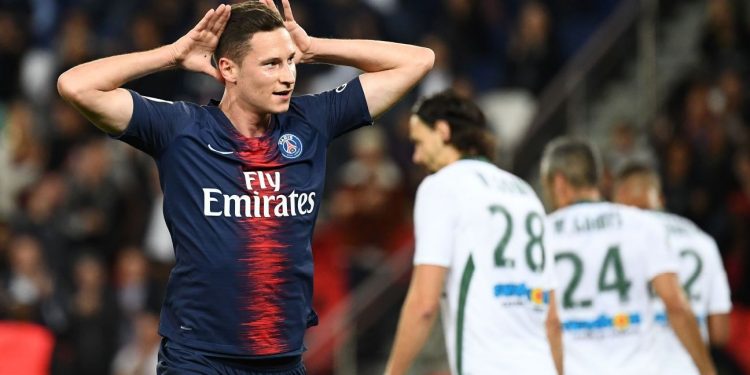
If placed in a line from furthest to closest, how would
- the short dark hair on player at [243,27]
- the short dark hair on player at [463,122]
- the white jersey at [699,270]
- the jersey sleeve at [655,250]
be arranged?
the white jersey at [699,270] → the jersey sleeve at [655,250] → the short dark hair on player at [463,122] → the short dark hair on player at [243,27]

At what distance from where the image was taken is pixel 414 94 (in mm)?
13898

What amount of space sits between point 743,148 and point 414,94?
12.2 feet

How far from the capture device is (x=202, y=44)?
4.82m

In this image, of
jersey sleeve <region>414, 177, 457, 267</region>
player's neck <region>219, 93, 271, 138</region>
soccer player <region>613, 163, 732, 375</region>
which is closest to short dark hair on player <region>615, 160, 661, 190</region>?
soccer player <region>613, 163, 732, 375</region>

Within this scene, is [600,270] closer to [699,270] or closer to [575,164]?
[575,164]

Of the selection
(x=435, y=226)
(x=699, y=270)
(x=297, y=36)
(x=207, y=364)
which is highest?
(x=297, y=36)

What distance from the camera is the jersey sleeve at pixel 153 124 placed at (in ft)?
15.4

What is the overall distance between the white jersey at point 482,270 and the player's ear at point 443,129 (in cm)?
17

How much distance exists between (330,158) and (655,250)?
6788 mm

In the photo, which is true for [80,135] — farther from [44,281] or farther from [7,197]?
[44,281]

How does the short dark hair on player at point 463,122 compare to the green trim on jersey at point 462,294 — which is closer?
the green trim on jersey at point 462,294

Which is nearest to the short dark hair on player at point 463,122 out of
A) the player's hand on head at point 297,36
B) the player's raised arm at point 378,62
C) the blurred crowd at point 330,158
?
the player's raised arm at point 378,62

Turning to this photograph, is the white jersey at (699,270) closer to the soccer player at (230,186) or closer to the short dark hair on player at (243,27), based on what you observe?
the soccer player at (230,186)

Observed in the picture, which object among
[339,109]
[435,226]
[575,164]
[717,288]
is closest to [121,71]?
[339,109]
